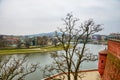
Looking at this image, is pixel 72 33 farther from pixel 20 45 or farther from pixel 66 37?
pixel 20 45

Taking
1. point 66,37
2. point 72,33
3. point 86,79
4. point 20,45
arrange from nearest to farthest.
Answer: point 72,33, point 66,37, point 86,79, point 20,45

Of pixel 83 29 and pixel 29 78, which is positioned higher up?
pixel 83 29

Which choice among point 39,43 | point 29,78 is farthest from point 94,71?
point 39,43

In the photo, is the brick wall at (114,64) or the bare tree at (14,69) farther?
the bare tree at (14,69)

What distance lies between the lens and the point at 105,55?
2105 centimetres

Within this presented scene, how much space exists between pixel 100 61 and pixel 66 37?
6.50 metres

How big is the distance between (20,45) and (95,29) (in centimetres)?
8241

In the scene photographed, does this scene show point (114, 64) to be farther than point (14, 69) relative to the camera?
Yes

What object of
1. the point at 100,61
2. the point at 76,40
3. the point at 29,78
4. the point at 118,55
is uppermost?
the point at 76,40

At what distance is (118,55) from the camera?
46.5 feet

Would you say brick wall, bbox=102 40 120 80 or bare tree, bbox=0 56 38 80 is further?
bare tree, bbox=0 56 38 80

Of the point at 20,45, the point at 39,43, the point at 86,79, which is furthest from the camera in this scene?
the point at 39,43

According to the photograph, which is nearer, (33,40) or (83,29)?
(83,29)

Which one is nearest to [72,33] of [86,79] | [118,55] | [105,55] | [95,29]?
[95,29]
